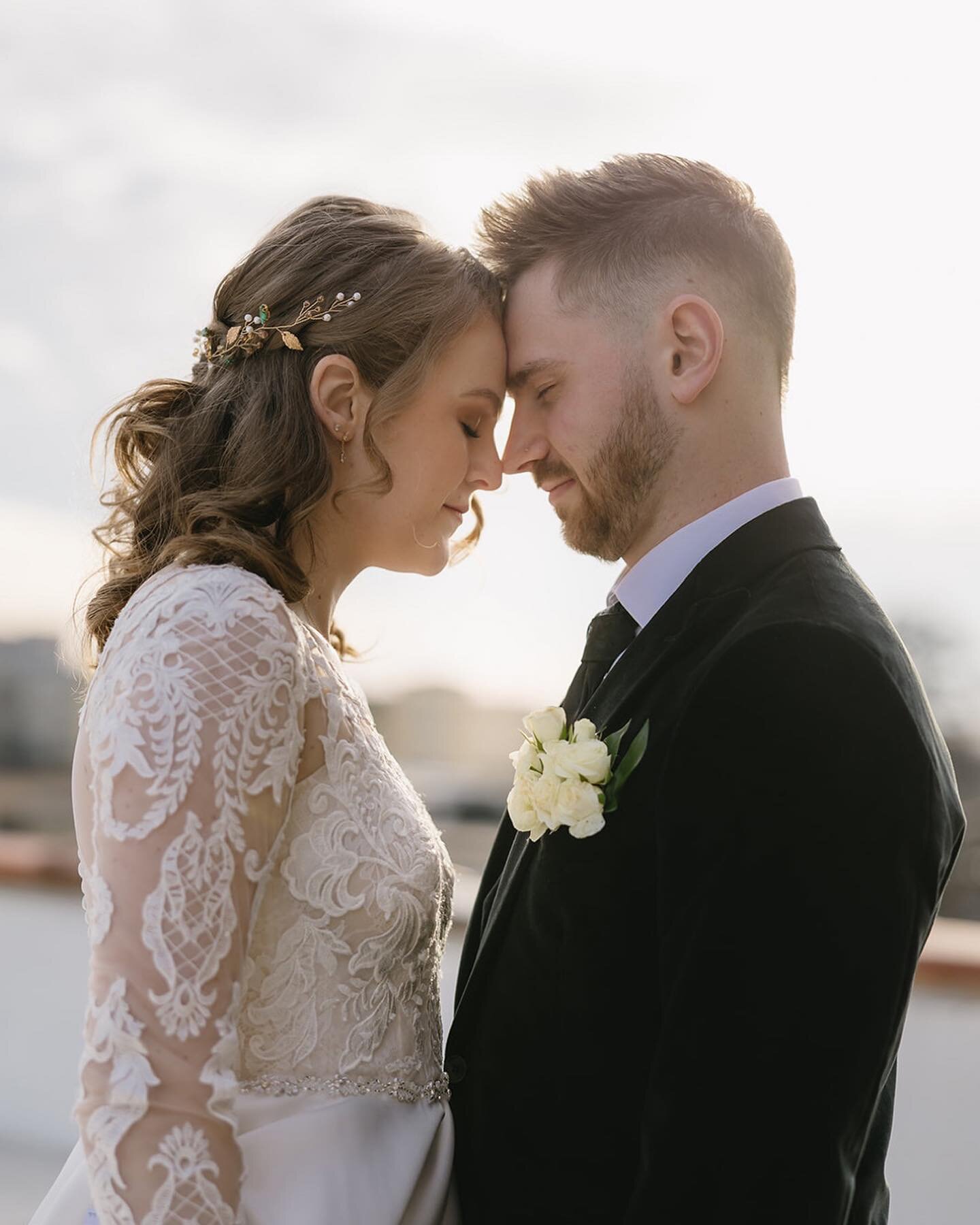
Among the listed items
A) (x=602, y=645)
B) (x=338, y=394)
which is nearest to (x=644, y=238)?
(x=338, y=394)

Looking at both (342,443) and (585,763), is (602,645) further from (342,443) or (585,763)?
(342,443)

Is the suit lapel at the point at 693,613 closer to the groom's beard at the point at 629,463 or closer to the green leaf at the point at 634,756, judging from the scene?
the green leaf at the point at 634,756

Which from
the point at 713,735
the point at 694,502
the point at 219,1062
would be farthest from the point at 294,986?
the point at 694,502

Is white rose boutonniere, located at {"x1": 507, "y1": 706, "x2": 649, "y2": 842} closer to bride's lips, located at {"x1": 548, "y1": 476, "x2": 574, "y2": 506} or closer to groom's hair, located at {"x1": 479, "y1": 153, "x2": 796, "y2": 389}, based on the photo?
bride's lips, located at {"x1": 548, "y1": 476, "x2": 574, "y2": 506}

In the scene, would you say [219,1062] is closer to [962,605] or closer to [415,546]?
[415,546]

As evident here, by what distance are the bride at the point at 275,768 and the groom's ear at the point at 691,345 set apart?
1.02 feet

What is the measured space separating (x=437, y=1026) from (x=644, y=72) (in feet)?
18.9

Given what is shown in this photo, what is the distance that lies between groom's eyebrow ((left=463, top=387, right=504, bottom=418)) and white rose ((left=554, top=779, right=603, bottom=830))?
748 mm

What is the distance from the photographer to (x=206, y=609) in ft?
5.06

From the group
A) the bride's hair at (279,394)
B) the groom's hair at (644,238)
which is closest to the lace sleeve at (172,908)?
the bride's hair at (279,394)

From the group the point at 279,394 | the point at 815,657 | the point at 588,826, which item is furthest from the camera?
the point at 279,394

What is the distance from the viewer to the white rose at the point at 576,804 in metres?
1.61

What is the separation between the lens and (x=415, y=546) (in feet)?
6.95

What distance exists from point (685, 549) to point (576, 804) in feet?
1.72
